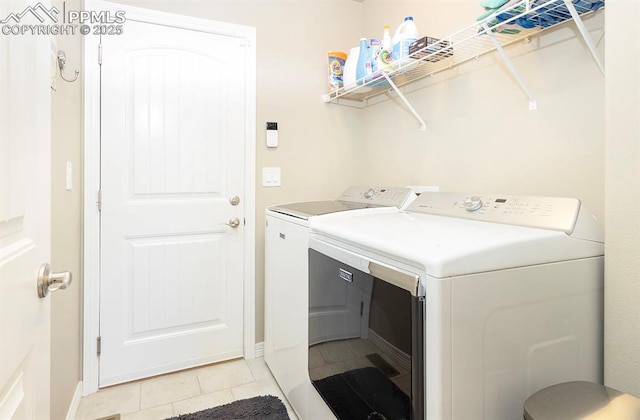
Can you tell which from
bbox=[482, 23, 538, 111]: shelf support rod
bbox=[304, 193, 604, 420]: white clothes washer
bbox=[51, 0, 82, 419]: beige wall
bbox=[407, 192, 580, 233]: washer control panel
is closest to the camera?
bbox=[304, 193, 604, 420]: white clothes washer

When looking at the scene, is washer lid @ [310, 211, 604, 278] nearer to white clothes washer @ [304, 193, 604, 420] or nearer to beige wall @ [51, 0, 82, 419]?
white clothes washer @ [304, 193, 604, 420]

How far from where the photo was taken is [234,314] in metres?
2.28

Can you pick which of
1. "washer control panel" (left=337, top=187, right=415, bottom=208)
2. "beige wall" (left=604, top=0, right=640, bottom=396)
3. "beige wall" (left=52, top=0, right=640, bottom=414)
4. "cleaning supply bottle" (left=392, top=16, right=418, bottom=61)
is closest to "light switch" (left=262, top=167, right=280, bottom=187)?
"beige wall" (left=52, top=0, right=640, bottom=414)

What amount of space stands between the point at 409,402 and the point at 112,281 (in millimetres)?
1774

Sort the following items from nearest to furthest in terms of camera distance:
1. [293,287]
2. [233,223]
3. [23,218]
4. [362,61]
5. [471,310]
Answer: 1. [23,218]
2. [471,310]
3. [293,287]
4. [362,61]
5. [233,223]

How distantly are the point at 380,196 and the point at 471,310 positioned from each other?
1169 millimetres

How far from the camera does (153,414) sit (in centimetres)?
175

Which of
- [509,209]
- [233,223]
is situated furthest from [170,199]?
[509,209]

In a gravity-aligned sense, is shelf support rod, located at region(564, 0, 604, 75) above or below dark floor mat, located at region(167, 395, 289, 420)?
above

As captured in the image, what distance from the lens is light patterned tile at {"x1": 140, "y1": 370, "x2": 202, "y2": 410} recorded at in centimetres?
187

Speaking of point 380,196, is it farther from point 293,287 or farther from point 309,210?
point 293,287

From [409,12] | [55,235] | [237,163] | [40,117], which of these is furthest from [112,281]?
[409,12]

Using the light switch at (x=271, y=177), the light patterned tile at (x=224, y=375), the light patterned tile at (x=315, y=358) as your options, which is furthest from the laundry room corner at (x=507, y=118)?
the light patterned tile at (x=224, y=375)

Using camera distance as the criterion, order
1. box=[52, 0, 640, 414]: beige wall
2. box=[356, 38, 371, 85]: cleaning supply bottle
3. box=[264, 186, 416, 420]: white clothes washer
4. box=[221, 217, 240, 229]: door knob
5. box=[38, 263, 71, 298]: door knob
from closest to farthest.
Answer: box=[38, 263, 71, 298]: door knob, box=[52, 0, 640, 414]: beige wall, box=[264, 186, 416, 420]: white clothes washer, box=[356, 38, 371, 85]: cleaning supply bottle, box=[221, 217, 240, 229]: door knob
